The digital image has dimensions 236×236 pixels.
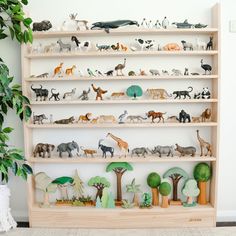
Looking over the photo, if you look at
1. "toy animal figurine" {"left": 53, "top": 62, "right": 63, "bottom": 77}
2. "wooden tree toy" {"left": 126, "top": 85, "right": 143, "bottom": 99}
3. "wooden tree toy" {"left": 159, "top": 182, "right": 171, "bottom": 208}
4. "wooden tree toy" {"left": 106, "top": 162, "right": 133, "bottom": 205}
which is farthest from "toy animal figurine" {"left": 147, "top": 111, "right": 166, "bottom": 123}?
"toy animal figurine" {"left": 53, "top": 62, "right": 63, "bottom": 77}

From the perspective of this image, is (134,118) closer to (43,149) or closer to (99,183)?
(99,183)

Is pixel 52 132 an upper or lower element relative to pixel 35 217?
upper

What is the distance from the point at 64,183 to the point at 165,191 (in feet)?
2.89

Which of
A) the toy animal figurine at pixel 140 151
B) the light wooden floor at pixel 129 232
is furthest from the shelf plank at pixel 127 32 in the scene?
the light wooden floor at pixel 129 232

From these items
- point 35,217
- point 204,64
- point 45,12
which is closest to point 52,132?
point 35,217

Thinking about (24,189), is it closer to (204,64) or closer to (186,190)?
(186,190)

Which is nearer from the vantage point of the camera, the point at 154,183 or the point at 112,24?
the point at 112,24

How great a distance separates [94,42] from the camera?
2721mm

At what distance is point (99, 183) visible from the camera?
2725mm

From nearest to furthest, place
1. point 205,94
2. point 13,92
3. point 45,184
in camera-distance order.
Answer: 1. point 13,92
2. point 205,94
3. point 45,184

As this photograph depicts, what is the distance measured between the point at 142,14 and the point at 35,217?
6.51 ft

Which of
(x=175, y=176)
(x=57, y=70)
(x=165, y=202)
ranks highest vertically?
(x=57, y=70)

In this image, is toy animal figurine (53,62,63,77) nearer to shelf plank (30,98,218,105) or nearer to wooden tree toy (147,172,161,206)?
shelf plank (30,98,218,105)

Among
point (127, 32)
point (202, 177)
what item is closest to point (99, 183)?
point (202, 177)
